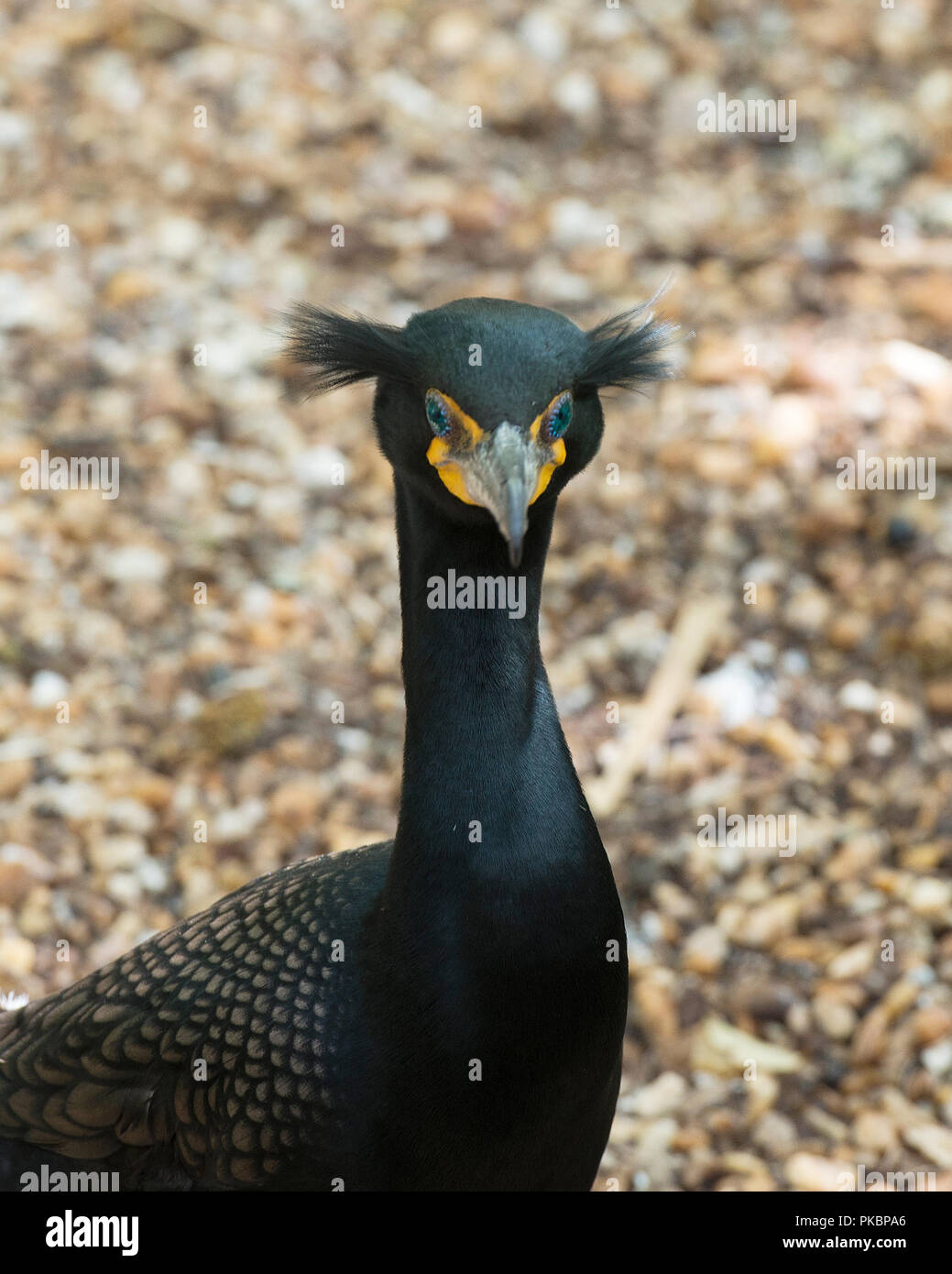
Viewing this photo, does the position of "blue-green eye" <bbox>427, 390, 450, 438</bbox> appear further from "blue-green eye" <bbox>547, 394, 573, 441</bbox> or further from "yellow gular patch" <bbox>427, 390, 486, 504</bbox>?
"blue-green eye" <bbox>547, 394, 573, 441</bbox>

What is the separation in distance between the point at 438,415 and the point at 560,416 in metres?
0.21

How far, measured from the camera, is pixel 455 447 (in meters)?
2.74

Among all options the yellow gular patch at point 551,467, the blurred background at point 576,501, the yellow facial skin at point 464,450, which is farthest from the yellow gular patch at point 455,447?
the blurred background at point 576,501

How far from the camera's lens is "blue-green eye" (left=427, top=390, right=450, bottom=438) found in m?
2.75

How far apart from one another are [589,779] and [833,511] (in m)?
1.27

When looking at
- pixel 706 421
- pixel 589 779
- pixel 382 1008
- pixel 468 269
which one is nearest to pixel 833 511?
pixel 706 421

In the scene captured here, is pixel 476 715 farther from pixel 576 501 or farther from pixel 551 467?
pixel 576 501

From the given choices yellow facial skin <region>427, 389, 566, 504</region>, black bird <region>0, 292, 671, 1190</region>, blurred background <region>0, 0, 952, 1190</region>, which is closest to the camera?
yellow facial skin <region>427, 389, 566, 504</region>

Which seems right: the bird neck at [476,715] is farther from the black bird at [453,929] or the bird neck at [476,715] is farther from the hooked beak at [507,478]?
the hooked beak at [507,478]

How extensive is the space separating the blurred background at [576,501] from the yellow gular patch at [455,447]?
1.99 metres

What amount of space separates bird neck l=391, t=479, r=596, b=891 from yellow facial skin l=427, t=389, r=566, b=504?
12 cm

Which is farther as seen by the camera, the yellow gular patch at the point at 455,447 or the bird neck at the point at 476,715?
the bird neck at the point at 476,715

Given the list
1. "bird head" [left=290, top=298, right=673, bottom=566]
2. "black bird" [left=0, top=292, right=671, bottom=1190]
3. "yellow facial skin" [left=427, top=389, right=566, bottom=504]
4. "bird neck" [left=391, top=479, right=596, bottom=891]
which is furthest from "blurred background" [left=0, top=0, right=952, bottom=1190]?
"yellow facial skin" [left=427, top=389, right=566, bottom=504]

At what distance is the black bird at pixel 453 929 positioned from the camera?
9.30ft
